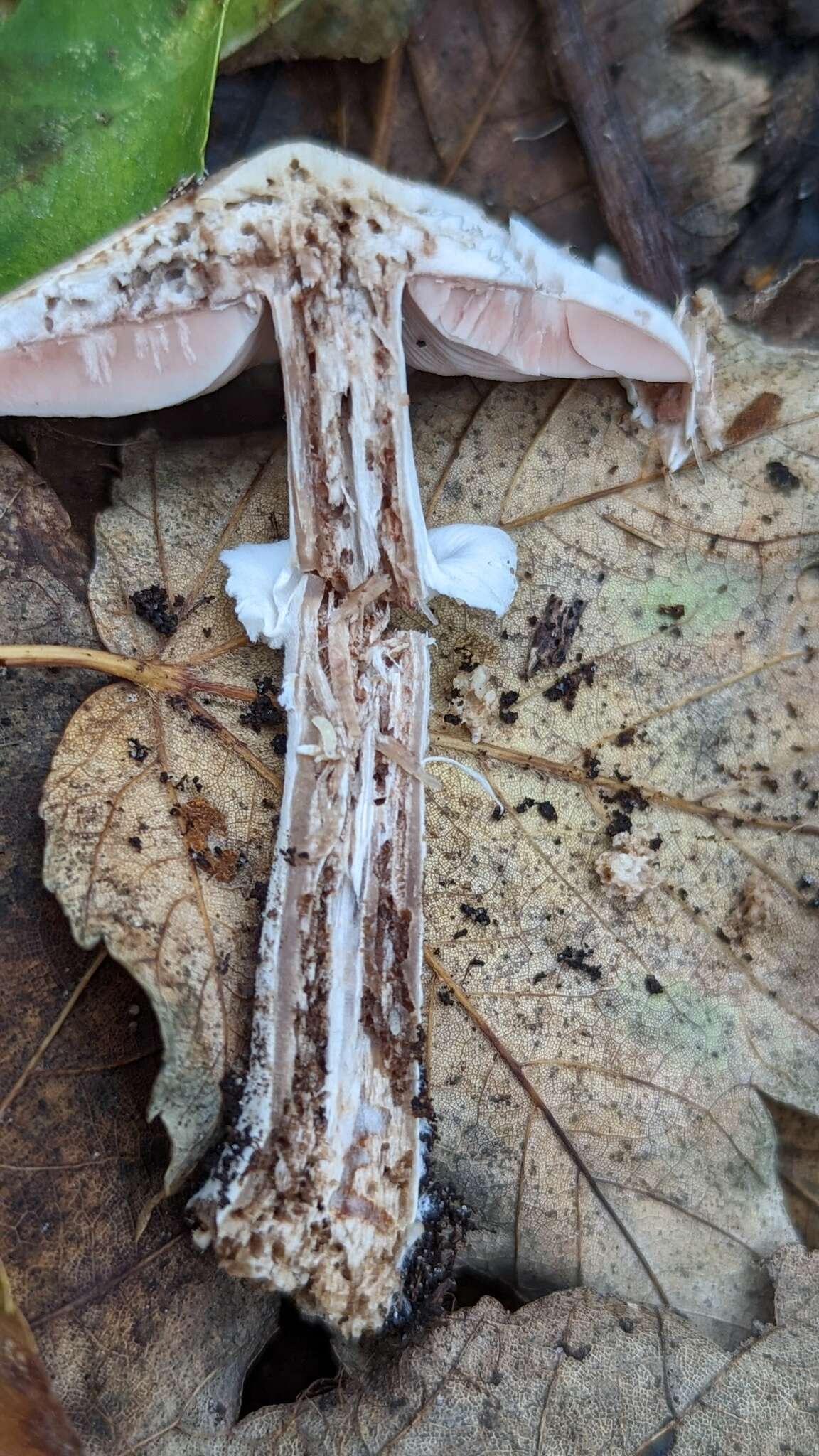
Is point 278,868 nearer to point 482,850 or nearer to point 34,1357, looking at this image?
point 482,850

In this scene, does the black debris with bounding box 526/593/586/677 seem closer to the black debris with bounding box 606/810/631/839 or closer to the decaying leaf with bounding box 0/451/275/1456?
the black debris with bounding box 606/810/631/839

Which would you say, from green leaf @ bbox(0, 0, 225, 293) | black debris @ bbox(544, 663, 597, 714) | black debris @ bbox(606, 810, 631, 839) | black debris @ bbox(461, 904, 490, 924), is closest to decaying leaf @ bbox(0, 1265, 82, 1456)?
black debris @ bbox(461, 904, 490, 924)

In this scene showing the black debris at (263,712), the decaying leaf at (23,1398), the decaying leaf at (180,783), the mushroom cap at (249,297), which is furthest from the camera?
the black debris at (263,712)

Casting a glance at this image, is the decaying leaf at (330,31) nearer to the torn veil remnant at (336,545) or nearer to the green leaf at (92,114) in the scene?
the green leaf at (92,114)

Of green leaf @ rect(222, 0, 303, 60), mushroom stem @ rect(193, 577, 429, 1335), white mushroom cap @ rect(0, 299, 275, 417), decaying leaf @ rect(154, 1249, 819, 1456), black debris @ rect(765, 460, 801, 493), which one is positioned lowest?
decaying leaf @ rect(154, 1249, 819, 1456)

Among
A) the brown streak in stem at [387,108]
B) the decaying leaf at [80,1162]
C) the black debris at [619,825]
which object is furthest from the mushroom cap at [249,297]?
the black debris at [619,825]

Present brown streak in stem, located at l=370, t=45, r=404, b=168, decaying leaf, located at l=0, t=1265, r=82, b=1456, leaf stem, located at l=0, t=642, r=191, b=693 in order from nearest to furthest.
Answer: decaying leaf, located at l=0, t=1265, r=82, b=1456
leaf stem, located at l=0, t=642, r=191, b=693
brown streak in stem, located at l=370, t=45, r=404, b=168

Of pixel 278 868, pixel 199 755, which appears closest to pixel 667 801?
pixel 278 868

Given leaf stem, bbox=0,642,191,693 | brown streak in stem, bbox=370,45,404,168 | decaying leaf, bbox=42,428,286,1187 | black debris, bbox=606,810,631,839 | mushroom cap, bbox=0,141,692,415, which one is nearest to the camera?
mushroom cap, bbox=0,141,692,415
